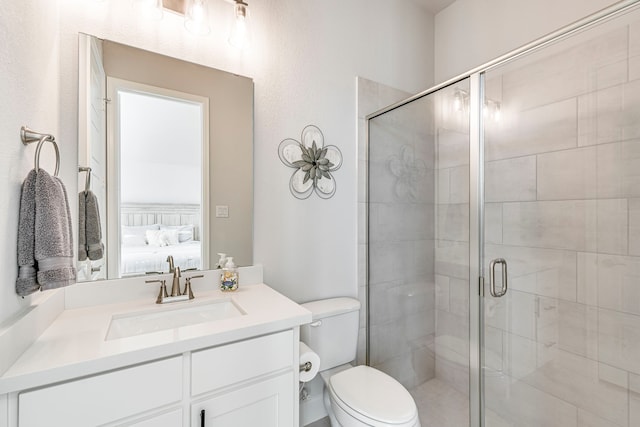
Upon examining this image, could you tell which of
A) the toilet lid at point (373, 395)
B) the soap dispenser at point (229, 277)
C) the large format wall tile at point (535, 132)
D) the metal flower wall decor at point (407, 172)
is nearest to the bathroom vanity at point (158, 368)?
the soap dispenser at point (229, 277)

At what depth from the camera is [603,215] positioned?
127cm

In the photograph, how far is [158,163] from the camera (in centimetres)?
130

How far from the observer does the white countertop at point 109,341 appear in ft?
2.34

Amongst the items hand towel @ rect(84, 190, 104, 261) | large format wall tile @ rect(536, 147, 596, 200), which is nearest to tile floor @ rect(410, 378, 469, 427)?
large format wall tile @ rect(536, 147, 596, 200)

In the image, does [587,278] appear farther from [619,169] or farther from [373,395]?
[373,395]

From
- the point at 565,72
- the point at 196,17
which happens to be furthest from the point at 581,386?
the point at 196,17

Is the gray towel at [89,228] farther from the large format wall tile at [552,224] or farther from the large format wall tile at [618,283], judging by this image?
the large format wall tile at [618,283]

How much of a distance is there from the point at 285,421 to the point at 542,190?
1.55m

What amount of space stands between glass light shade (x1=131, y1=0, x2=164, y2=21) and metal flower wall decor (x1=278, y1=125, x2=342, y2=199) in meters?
0.78

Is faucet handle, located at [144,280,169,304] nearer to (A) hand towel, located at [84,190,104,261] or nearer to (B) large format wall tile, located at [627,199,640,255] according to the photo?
(A) hand towel, located at [84,190,104,261]

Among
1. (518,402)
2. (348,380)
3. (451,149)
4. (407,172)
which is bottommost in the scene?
(518,402)

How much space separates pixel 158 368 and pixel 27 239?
508mm

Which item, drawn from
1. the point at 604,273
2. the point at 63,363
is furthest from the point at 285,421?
the point at 604,273

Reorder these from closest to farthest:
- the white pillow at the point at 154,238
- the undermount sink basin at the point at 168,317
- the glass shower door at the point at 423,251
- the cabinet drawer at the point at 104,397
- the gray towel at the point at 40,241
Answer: the cabinet drawer at the point at 104,397, the gray towel at the point at 40,241, the undermount sink basin at the point at 168,317, the white pillow at the point at 154,238, the glass shower door at the point at 423,251
